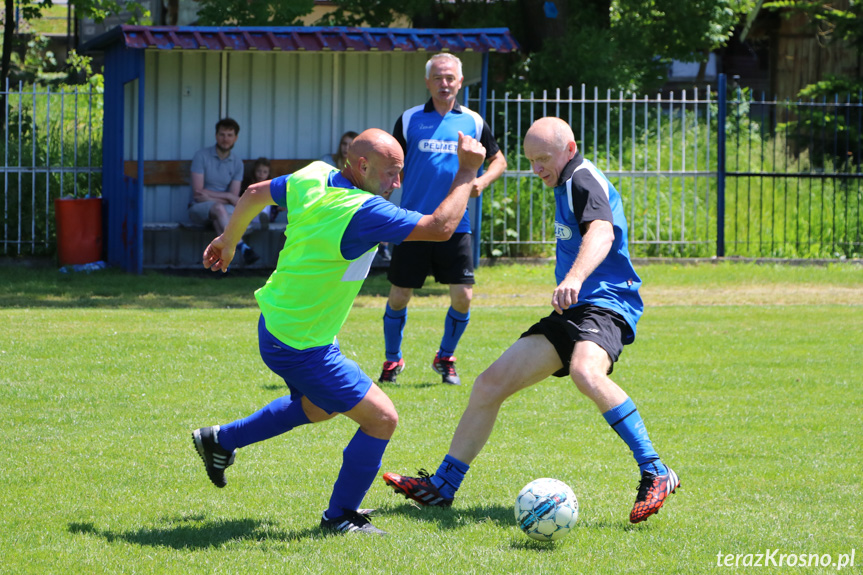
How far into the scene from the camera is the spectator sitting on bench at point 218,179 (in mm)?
14312

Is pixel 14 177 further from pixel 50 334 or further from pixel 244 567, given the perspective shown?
pixel 244 567

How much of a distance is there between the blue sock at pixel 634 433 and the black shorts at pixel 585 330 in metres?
0.23

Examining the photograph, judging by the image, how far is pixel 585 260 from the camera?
472 cm

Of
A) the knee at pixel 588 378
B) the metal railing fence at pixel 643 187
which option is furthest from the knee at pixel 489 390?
the metal railing fence at pixel 643 187

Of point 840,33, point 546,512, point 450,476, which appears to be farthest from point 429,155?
point 840,33

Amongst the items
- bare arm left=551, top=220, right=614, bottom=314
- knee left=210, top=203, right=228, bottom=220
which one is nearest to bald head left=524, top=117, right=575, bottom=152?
bare arm left=551, top=220, right=614, bottom=314

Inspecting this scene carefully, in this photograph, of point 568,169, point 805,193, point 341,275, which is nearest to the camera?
point 341,275

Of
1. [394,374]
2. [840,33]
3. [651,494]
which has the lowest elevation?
[651,494]

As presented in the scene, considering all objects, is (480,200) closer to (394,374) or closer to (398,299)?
(398,299)

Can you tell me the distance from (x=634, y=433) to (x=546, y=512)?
62cm

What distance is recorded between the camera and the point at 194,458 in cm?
581

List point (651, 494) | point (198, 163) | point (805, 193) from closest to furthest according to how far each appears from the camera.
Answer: point (651, 494), point (198, 163), point (805, 193)

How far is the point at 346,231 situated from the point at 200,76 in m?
11.7

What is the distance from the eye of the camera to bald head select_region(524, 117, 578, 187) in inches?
199
